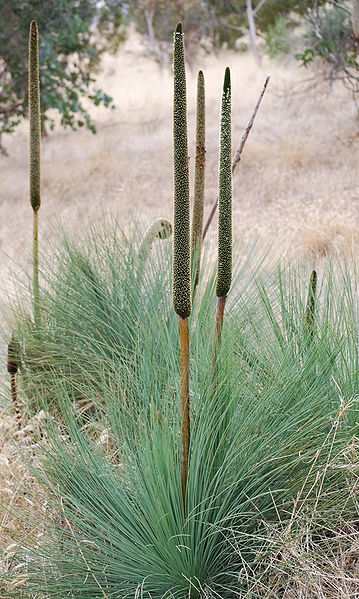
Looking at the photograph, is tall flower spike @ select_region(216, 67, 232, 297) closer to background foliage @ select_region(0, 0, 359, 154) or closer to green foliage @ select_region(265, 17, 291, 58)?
background foliage @ select_region(0, 0, 359, 154)

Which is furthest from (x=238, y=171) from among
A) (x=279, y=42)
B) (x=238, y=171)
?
(x=279, y=42)

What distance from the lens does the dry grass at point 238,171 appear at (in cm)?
546

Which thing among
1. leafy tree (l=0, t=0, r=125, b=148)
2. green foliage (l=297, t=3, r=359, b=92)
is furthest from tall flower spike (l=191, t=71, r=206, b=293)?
green foliage (l=297, t=3, r=359, b=92)

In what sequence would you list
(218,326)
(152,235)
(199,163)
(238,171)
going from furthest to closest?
1. (238,171)
2. (152,235)
3. (199,163)
4. (218,326)

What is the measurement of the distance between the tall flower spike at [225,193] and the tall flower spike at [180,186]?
3.5 inches

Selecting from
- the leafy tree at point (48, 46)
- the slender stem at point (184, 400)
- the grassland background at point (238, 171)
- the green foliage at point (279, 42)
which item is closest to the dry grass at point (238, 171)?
the grassland background at point (238, 171)

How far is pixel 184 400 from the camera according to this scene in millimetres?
1399

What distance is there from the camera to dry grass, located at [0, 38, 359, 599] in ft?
17.9

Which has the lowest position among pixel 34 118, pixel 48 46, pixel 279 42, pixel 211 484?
pixel 211 484

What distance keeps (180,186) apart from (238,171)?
257 inches

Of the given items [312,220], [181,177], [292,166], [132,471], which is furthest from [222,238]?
[292,166]

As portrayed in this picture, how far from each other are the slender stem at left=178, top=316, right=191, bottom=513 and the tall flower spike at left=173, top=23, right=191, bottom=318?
1.8 inches

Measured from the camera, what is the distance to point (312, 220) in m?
5.40

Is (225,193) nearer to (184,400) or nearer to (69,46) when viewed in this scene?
(184,400)
